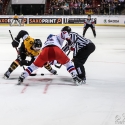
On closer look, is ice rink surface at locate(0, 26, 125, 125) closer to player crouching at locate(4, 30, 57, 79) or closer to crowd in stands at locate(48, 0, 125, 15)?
player crouching at locate(4, 30, 57, 79)

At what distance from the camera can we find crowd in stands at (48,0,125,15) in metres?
23.2

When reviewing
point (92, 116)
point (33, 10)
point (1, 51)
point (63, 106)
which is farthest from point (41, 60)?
point (33, 10)

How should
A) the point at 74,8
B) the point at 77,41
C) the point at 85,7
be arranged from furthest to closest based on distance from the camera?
1. the point at 85,7
2. the point at 74,8
3. the point at 77,41

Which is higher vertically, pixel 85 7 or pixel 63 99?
pixel 85 7

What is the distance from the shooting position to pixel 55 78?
21.9 feet

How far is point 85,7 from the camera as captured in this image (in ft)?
79.2

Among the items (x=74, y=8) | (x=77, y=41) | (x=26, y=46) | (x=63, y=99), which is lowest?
(x=63, y=99)

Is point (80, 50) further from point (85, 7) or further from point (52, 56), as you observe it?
point (85, 7)

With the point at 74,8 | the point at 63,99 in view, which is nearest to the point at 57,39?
the point at 63,99

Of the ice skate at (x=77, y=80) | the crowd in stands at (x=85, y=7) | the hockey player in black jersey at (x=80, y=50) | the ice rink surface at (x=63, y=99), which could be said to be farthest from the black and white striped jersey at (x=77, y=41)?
the crowd in stands at (x=85, y=7)

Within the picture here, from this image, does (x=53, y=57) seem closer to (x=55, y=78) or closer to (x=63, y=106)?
(x=55, y=78)

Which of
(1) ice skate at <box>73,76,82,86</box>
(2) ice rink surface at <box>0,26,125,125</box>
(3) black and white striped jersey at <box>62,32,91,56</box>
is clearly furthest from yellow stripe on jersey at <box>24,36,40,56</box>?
(1) ice skate at <box>73,76,82,86</box>

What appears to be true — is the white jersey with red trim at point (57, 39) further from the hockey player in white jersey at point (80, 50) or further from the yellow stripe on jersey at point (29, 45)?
the yellow stripe on jersey at point (29, 45)

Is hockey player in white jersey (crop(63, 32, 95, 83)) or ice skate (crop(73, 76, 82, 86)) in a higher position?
hockey player in white jersey (crop(63, 32, 95, 83))
